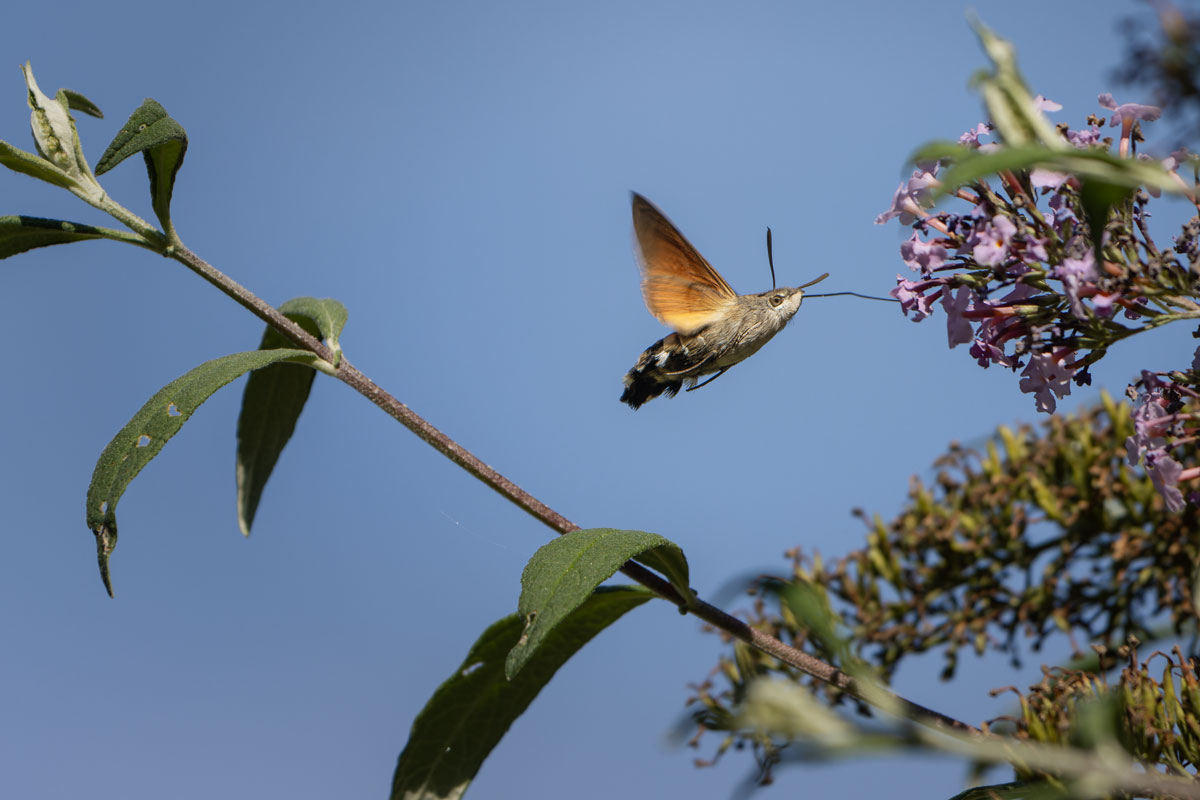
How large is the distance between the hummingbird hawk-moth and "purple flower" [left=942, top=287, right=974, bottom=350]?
30cm

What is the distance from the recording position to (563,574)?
97cm

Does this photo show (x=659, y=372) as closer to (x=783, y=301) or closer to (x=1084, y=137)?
(x=783, y=301)

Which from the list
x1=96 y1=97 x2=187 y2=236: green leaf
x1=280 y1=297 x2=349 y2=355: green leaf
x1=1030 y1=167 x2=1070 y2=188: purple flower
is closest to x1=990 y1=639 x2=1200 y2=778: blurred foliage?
x1=1030 y1=167 x2=1070 y2=188: purple flower

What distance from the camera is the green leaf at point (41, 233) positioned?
124cm

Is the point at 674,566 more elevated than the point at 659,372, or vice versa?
the point at 659,372

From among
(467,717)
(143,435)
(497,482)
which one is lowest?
(467,717)

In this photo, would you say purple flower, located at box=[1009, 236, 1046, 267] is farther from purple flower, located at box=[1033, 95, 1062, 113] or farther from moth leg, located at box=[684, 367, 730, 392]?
moth leg, located at box=[684, 367, 730, 392]

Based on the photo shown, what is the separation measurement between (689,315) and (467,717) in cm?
62

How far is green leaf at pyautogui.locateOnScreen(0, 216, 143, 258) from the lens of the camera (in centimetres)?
124

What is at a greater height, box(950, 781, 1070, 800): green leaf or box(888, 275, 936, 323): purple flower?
box(888, 275, 936, 323): purple flower

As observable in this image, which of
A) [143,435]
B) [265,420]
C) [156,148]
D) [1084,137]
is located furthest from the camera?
[265,420]

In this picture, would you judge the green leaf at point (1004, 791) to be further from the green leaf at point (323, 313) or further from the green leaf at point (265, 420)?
the green leaf at point (265, 420)

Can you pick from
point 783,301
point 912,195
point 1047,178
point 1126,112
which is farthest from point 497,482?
point 1126,112

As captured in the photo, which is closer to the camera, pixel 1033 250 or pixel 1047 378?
pixel 1033 250
